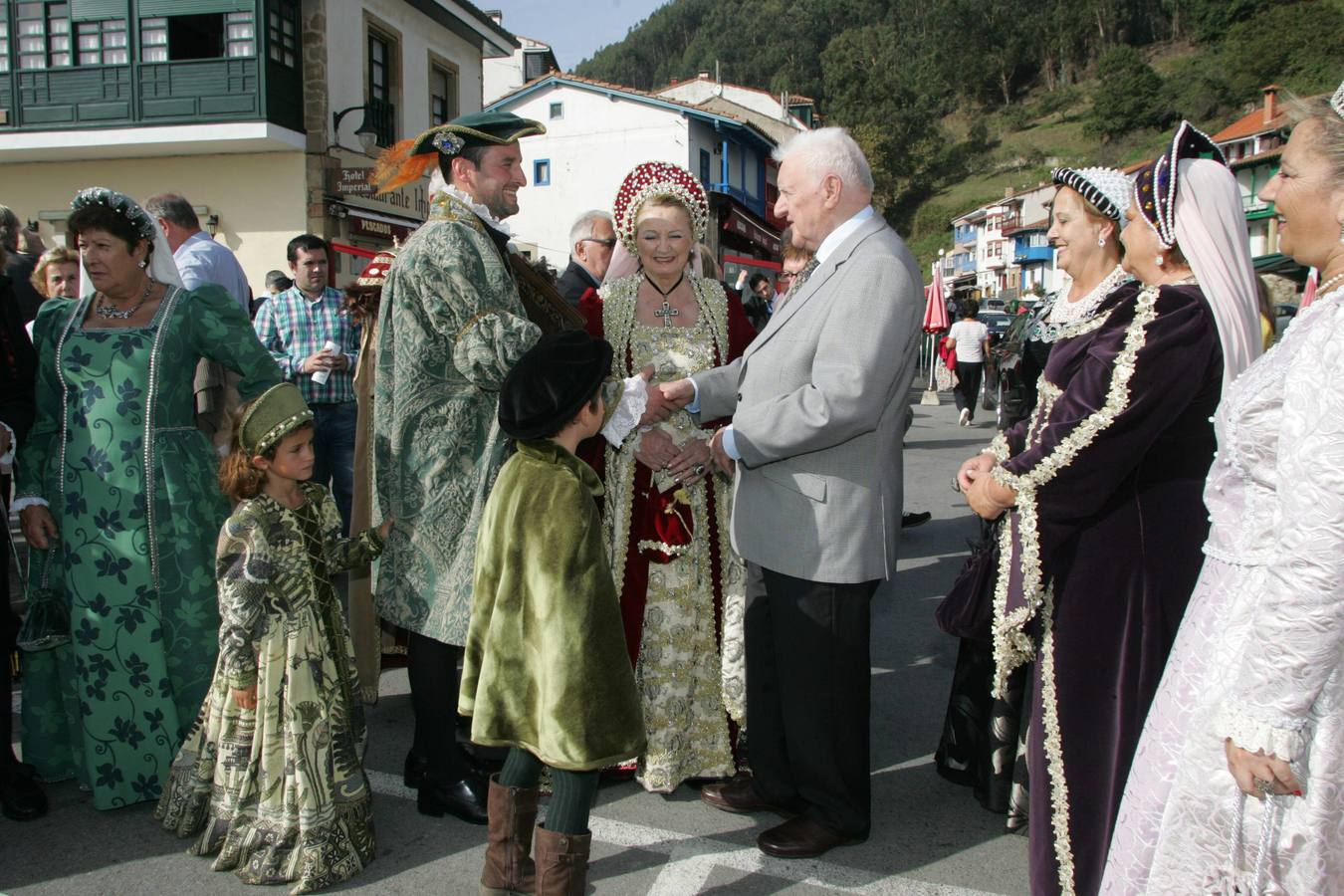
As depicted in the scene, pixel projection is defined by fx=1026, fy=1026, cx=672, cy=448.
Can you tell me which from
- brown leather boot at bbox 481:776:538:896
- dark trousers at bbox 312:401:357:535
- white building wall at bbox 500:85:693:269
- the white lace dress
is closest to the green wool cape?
brown leather boot at bbox 481:776:538:896

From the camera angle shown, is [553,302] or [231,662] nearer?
[231,662]

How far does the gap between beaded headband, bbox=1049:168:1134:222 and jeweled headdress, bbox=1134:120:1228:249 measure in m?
0.36

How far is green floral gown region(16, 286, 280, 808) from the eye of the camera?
10.9 feet

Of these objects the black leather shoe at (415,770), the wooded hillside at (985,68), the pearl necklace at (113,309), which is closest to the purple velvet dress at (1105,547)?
the black leather shoe at (415,770)

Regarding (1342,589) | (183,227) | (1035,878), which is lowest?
(1035,878)

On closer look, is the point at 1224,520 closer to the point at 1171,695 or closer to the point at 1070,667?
the point at 1171,695

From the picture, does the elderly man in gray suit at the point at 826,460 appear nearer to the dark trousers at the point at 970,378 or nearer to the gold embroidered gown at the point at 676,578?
the gold embroidered gown at the point at 676,578

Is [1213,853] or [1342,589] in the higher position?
[1342,589]

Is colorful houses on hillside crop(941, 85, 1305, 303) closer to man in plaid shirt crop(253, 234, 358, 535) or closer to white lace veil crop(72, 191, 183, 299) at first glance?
man in plaid shirt crop(253, 234, 358, 535)

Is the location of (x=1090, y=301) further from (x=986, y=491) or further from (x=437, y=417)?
(x=437, y=417)

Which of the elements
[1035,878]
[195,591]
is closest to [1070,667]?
[1035,878]

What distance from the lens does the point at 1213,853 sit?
1868 millimetres

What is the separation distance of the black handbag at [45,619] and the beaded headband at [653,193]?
223cm

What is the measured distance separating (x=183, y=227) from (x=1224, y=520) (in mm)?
5015
